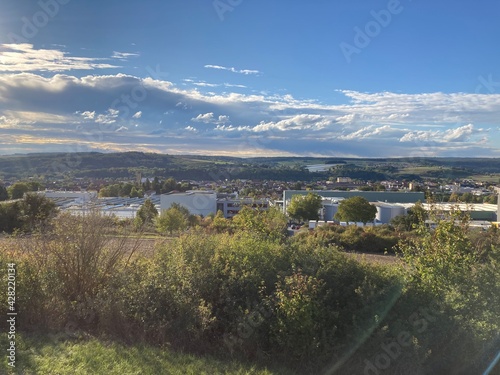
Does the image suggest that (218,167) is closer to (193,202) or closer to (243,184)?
Answer: (243,184)

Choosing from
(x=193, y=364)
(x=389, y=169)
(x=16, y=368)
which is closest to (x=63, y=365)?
(x=16, y=368)

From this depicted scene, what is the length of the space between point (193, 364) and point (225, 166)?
2420 inches

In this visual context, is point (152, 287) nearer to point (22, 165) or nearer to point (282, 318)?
point (282, 318)

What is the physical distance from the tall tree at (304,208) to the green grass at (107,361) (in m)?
33.7

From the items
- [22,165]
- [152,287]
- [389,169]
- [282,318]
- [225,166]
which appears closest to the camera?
[282,318]

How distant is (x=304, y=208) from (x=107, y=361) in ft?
113

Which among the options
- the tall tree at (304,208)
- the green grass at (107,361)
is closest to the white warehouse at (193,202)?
the tall tree at (304,208)

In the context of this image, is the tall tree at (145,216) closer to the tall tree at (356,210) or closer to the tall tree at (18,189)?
the tall tree at (18,189)

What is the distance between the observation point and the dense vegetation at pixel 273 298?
15.1 feet

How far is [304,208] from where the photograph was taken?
38312 mm

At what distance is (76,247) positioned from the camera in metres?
6.17

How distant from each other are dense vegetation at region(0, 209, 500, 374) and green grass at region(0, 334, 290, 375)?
0.22 m
